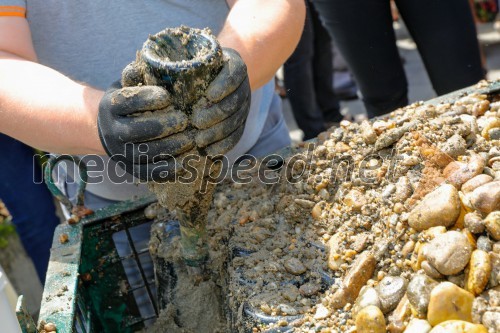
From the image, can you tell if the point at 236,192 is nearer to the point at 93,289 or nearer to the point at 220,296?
the point at 220,296

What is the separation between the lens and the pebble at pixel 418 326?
3.32 feet

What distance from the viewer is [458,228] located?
3.73 feet

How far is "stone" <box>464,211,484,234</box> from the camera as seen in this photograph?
1.09m

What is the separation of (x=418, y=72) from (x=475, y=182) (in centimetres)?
355

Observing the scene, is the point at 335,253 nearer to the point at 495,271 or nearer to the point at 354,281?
the point at 354,281

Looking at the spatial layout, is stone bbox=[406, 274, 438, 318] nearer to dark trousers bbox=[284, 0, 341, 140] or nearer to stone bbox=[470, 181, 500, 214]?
stone bbox=[470, 181, 500, 214]

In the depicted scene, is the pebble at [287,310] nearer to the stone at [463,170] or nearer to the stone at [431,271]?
the stone at [431,271]

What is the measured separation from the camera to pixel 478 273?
102cm

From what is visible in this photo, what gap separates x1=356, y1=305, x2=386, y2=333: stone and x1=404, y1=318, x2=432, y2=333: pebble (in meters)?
0.04

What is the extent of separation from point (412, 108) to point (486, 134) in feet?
0.81

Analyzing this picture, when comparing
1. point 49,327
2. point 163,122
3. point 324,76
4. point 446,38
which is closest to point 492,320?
point 163,122

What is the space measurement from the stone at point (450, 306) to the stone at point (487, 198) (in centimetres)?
16

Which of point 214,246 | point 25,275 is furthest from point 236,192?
point 25,275

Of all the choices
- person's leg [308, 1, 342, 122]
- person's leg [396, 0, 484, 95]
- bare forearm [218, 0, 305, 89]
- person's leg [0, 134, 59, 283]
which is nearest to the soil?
bare forearm [218, 0, 305, 89]
